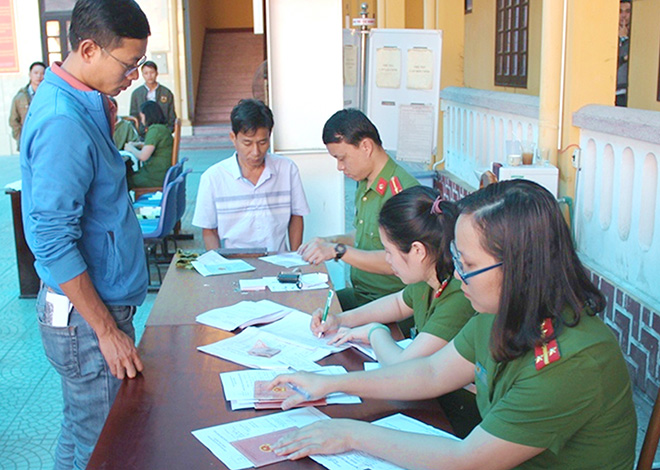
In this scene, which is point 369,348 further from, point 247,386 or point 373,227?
point 373,227

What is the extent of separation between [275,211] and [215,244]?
0.35m

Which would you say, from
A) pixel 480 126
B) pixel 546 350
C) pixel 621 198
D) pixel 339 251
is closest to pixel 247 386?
pixel 546 350

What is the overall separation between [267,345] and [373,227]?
A: 44.9 inches

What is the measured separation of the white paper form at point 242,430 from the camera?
5.08 ft

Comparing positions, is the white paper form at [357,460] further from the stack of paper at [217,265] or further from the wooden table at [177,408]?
the stack of paper at [217,265]

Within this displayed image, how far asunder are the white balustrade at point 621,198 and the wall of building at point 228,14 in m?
16.7

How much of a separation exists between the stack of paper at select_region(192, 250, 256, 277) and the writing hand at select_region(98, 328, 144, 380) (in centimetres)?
103

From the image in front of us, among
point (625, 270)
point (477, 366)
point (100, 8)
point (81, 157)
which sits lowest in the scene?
point (625, 270)

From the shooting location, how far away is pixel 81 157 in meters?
1.89

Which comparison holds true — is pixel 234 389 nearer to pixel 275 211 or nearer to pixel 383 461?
pixel 383 461

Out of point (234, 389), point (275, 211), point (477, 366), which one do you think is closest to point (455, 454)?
point (477, 366)

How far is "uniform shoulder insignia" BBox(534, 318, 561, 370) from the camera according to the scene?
1415mm

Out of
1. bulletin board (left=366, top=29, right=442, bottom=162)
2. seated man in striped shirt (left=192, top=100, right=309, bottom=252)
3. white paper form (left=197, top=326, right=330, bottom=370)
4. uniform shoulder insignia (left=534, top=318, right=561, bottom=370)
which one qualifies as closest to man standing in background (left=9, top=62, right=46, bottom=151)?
bulletin board (left=366, top=29, right=442, bottom=162)

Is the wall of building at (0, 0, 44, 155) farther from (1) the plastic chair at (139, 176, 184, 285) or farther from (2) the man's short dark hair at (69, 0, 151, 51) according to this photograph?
(2) the man's short dark hair at (69, 0, 151, 51)
